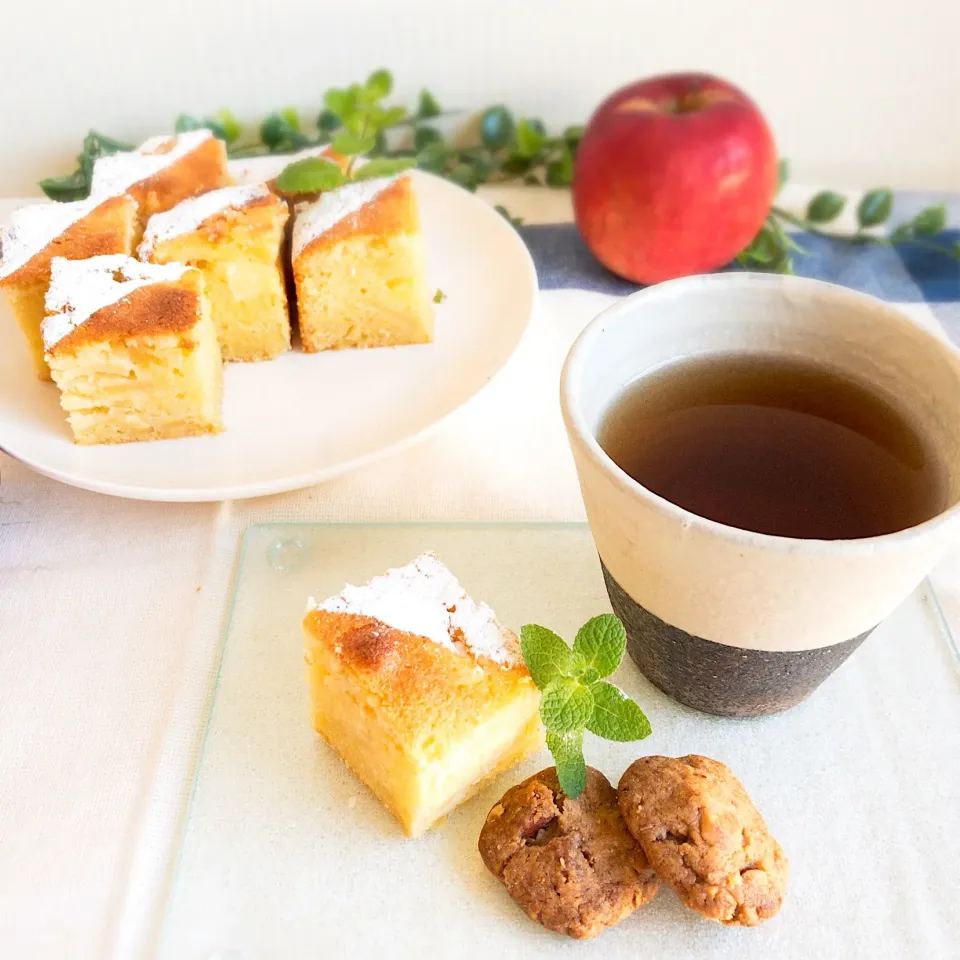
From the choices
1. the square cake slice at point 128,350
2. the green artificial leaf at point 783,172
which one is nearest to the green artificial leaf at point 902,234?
the green artificial leaf at point 783,172

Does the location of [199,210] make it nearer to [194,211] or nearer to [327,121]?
[194,211]

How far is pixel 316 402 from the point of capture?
3.63 ft

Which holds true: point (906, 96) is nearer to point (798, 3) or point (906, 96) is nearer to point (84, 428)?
point (798, 3)

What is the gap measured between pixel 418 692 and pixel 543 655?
0.10 meters

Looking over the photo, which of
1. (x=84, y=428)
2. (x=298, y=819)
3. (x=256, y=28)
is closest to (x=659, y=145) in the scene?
(x=256, y=28)

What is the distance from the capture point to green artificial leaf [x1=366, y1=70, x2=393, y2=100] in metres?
1.39

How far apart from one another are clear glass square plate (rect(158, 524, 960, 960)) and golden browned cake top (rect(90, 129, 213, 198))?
589 mm

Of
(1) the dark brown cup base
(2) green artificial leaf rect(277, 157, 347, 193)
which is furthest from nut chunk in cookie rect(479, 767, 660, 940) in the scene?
(2) green artificial leaf rect(277, 157, 347, 193)

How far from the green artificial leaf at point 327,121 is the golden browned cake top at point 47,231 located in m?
0.44

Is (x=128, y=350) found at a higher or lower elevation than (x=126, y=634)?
higher

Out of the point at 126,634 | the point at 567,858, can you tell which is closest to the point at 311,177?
the point at 126,634

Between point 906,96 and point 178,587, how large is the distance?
1.36 meters

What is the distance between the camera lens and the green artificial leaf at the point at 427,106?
1479 mm

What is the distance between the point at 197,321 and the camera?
1020mm
